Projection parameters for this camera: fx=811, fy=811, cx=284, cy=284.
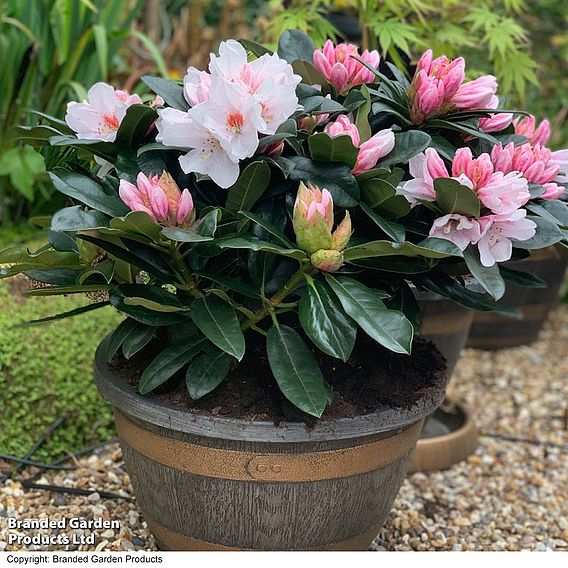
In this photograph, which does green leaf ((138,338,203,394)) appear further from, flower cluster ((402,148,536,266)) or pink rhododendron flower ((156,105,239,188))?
flower cluster ((402,148,536,266))

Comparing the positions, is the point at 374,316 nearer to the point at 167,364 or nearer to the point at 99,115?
the point at 167,364

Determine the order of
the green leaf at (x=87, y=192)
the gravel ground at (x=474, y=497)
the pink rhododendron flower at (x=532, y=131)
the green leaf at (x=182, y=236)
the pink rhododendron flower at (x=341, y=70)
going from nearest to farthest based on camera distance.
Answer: the green leaf at (x=182, y=236)
the green leaf at (x=87, y=192)
the pink rhododendron flower at (x=341, y=70)
the pink rhododendron flower at (x=532, y=131)
the gravel ground at (x=474, y=497)

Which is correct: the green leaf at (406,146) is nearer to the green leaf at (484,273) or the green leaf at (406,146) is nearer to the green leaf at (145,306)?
the green leaf at (484,273)

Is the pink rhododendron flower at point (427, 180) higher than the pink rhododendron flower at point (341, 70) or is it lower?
lower

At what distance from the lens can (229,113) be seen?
1196 millimetres

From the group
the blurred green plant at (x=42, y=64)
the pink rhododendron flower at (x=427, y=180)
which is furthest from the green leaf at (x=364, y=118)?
the blurred green plant at (x=42, y=64)

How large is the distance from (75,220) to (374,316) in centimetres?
48

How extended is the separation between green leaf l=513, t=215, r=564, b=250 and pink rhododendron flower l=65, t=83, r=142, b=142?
2.28 ft

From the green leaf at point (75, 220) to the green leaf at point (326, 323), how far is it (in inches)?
13.5

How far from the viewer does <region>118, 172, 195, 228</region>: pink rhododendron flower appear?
122cm

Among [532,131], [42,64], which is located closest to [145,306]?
[532,131]

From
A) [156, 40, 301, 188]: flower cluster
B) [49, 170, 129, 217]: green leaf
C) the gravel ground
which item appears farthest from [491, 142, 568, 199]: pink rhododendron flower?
the gravel ground

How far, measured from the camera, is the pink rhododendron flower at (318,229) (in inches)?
47.6
